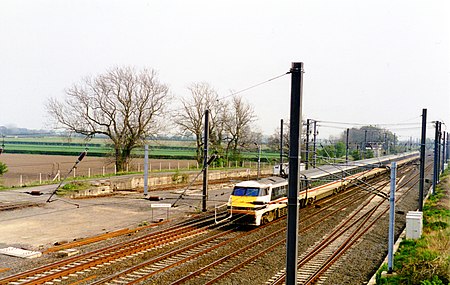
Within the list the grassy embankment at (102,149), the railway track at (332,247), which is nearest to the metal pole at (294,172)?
the railway track at (332,247)

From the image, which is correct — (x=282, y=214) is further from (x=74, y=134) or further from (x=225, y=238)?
(x=74, y=134)

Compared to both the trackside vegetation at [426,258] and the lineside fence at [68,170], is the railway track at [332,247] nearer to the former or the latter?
the trackside vegetation at [426,258]

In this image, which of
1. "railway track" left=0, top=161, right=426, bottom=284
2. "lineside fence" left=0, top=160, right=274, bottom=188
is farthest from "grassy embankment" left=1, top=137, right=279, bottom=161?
"railway track" left=0, top=161, right=426, bottom=284

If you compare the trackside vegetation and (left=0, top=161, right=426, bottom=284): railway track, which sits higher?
the trackside vegetation

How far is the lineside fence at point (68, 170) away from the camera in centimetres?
4022

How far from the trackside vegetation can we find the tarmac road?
11.3 meters

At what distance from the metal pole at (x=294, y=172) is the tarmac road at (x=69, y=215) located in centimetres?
1174

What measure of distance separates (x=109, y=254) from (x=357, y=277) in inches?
344

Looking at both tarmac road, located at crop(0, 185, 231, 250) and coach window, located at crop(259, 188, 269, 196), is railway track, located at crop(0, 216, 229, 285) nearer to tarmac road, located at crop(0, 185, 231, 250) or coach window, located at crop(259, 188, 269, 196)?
tarmac road, located at crop(0, 185, 231, 250)

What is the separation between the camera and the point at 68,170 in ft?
181

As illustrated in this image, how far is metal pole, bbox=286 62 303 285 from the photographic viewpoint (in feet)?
32.7

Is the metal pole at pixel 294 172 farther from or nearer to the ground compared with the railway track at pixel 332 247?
Answer: farther from the ground

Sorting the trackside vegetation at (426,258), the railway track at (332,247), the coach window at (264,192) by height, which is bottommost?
the railway track at (332,247)

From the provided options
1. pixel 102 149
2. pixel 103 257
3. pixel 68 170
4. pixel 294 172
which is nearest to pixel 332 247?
pixel 103 257
